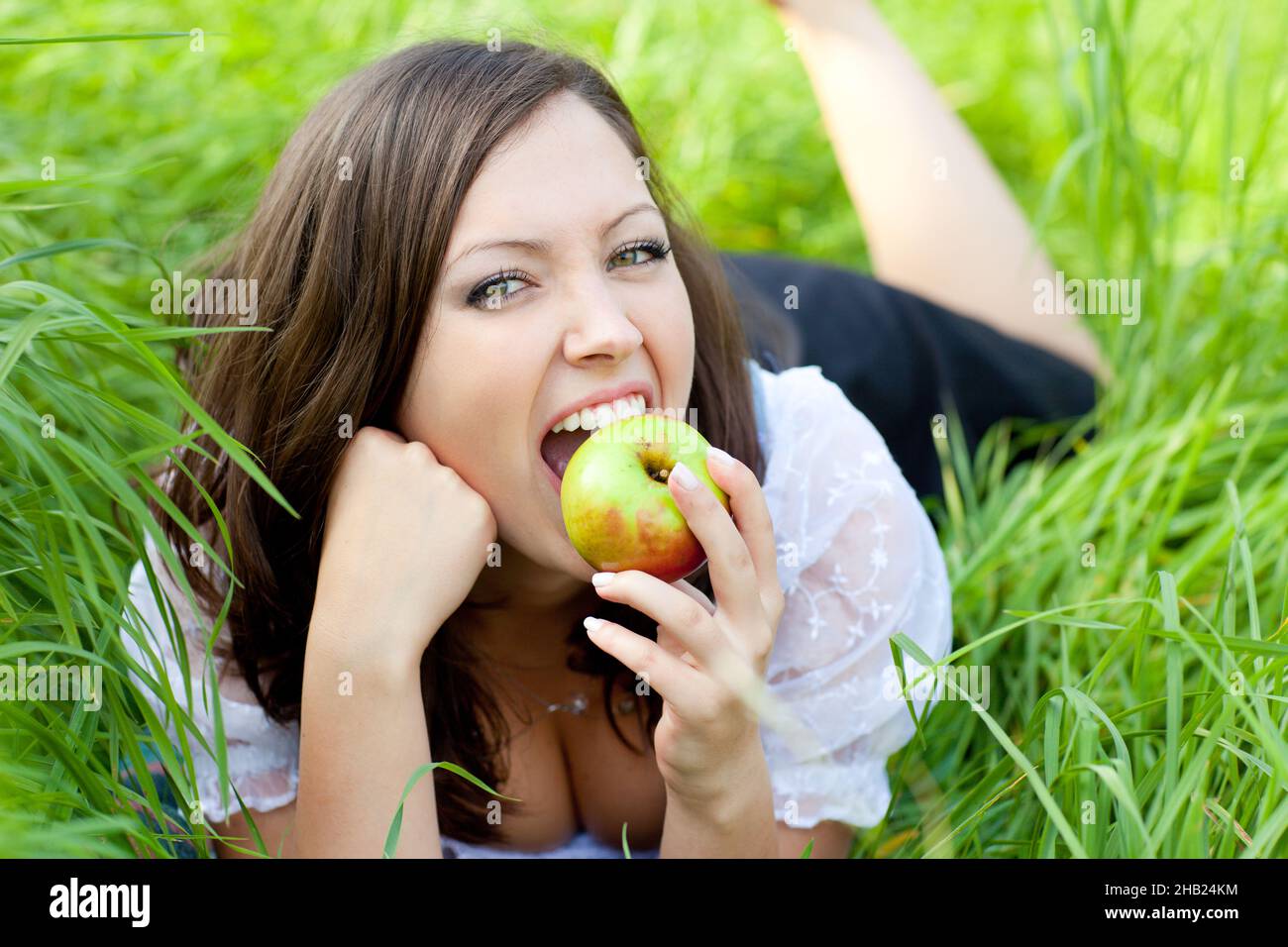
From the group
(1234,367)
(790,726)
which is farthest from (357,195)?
(1234,367)

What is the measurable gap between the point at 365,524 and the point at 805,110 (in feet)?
10.1

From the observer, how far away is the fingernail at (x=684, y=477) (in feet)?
4.87

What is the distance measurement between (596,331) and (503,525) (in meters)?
0.35

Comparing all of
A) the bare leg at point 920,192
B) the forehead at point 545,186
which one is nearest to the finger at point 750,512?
the forehead at point 545,186

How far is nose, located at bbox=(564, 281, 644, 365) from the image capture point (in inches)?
63.8

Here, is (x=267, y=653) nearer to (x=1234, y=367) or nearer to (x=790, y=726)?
(x=790, y=726)

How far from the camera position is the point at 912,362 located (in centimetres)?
304

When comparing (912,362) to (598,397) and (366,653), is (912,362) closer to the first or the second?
(598,397)

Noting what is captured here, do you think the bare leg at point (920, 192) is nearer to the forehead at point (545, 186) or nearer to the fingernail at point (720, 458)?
the forehead at point (545, 186)

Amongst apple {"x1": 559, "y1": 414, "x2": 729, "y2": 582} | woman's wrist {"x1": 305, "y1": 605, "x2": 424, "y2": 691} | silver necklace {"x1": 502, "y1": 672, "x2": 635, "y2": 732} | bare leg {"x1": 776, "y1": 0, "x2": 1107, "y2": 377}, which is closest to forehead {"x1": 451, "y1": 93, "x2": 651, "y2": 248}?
apple {"x1": 559, "y1": 414, "x2": 729, "y2": 582}

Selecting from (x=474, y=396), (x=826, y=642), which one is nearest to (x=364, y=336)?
(x=474, y=396)

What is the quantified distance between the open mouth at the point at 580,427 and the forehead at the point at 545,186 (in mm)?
245

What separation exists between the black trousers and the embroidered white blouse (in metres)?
0.91

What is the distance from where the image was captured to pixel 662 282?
69.3 inches
